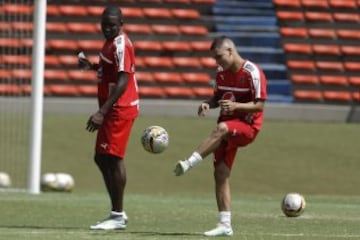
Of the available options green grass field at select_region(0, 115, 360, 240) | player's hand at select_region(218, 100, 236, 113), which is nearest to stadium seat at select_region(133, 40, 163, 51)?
green grass field at select_region(0, 115, 360, 240)

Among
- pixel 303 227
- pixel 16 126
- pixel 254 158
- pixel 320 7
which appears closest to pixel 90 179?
pixel 16 126

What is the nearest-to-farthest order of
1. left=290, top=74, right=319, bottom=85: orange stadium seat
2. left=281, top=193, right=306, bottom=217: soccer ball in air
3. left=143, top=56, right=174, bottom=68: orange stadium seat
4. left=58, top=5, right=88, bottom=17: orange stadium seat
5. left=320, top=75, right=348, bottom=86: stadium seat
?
left=281, top=193, right=306, bottom=217: soccer ball in air < left=58, top=5, right=88, bottom=17: orange stadium seat < left=143, top=56, right=174, bottom=68: orange stadium seat < left=290, top=74, right=319, bottom=85: orange stadium seat < left=320, top=75, right=348, bottom=86: stadium seat

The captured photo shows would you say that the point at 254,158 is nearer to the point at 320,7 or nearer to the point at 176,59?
the point at 176,59

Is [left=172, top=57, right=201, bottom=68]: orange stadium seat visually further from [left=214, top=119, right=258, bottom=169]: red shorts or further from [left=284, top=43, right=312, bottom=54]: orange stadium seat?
[left=214, top=119, right=258, bottom=169]: red shorts

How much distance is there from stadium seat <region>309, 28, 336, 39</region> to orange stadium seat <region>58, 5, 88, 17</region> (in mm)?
6308

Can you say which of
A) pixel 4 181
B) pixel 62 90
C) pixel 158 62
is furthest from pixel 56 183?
pixel 158 62

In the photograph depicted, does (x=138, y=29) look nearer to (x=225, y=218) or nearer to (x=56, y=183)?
(x=56, y=183)

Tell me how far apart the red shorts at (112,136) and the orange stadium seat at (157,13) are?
18.8 m

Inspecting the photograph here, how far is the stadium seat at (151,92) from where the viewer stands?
1146 inches

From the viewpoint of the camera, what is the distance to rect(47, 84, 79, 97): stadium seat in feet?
93.0

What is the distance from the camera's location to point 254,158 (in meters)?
24.5

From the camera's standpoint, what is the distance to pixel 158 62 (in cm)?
2991

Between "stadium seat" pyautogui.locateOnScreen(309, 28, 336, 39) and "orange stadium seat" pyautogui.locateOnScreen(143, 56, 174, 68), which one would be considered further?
"stadium seat" pyautogui.locateOnScreen(309, 28, 336, 39)

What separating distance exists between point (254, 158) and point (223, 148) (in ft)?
42.6
